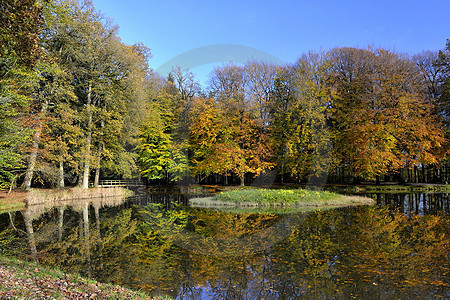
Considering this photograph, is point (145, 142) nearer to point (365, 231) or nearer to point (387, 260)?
point (365, 231)

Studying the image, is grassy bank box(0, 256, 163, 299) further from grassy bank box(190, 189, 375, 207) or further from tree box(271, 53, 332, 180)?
tree box(271, 53, 332, 180)

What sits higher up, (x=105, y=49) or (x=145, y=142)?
(x=105, y=49)

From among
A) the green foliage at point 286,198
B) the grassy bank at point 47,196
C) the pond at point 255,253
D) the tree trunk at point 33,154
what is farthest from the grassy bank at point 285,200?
the tree trunk at point 33,154

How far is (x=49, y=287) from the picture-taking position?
4.93 metres

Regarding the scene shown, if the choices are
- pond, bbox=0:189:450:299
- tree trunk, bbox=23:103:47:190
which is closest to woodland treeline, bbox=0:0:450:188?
tree trunk, bbox=23:103:47:190

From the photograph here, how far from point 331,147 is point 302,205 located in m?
12.2

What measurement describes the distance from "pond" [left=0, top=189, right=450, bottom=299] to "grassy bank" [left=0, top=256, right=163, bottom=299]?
81cm

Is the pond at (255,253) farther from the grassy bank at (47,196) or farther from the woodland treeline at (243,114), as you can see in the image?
the woodland treeline at (243,114)

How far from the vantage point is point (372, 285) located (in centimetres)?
567

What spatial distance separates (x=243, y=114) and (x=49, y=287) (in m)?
26.6

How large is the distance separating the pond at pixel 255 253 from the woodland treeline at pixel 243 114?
42.0 ft

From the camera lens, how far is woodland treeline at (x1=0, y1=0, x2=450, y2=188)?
24.5 metres

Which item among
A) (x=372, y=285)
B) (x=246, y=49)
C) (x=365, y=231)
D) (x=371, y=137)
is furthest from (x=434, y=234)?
(x=371, y=137)

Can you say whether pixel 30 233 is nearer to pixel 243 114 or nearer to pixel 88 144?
pixel 88 144
